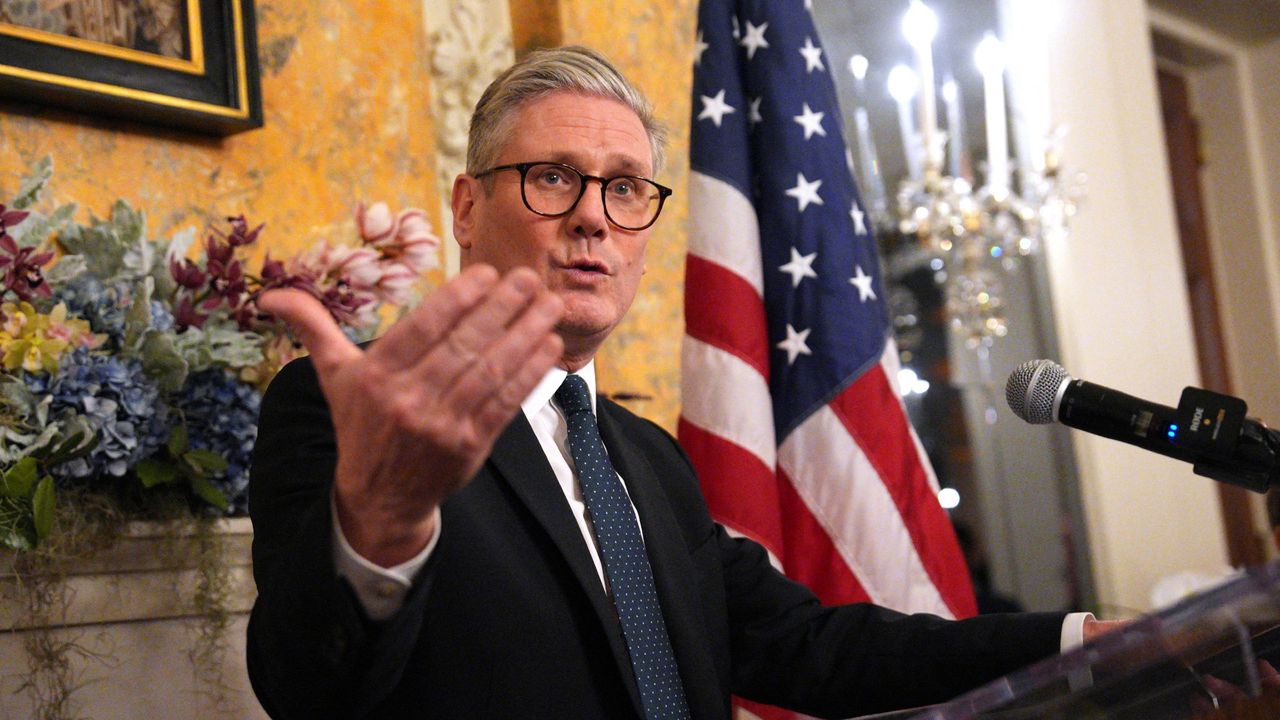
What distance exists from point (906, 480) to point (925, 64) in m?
2.21

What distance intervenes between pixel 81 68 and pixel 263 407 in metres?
1.02

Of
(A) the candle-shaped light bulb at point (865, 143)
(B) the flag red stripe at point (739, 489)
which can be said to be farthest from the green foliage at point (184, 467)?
(A) the candle-shaped light bulb at point (865, 143)

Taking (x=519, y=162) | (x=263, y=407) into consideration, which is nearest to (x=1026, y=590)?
(x=519, y=162)

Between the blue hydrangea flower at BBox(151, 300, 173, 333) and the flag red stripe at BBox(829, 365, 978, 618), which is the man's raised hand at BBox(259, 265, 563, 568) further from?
the flag red stripe at BBox(829, 365, 978, 618)

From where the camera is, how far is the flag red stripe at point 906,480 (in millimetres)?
2523

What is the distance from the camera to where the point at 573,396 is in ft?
5.58

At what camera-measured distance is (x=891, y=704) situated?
1.72 m

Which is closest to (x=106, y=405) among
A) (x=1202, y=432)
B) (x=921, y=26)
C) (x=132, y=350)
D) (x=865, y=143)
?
(x=132, y=350)

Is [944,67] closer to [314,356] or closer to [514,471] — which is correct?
[514,471]

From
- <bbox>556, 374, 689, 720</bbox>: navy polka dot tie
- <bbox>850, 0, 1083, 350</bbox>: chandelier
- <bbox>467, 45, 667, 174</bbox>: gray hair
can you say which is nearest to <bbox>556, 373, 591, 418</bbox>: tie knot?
<bbox>556, 374, 689, 720</bbox>: navy polka dot tie

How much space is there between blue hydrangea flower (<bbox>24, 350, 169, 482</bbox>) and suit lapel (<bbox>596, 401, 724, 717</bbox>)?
2.20ft

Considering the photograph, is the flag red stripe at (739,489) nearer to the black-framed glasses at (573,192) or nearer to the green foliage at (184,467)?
the black-framed glasses at (573,192)

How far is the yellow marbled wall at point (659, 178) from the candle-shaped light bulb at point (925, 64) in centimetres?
114

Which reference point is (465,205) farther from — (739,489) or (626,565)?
(739,489)
